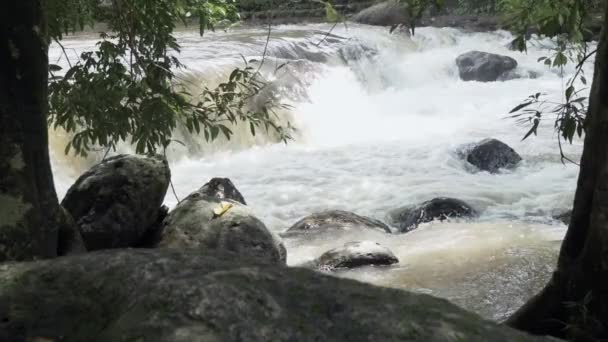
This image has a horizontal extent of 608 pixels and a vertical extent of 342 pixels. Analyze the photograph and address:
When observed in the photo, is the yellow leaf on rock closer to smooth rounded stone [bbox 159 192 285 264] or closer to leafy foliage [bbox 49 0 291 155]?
smooth rounded stone [bbox 159 192 285 264]

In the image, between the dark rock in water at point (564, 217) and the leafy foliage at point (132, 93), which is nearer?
the leafy foliage at point (132, 93)

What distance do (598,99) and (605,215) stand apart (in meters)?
0.46

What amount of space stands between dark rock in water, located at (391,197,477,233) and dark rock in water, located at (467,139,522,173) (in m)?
2.07

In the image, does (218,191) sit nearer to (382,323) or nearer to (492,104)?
(382,323)

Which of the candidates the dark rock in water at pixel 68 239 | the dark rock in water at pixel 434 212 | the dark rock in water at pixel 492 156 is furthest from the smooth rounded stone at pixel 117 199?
the dark rock in water at pixel 492 156

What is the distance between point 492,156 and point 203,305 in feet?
31.3

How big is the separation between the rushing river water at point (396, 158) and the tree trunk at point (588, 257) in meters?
2.40

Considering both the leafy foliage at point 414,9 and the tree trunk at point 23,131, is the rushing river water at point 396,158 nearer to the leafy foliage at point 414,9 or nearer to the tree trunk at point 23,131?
the leafy foliage at point 414,9

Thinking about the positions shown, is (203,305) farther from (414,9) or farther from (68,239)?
(68,239)

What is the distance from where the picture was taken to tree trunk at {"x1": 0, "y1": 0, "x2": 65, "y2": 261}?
8.57 feet

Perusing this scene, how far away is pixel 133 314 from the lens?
1.43 meters

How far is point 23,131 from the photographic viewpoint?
2.69m

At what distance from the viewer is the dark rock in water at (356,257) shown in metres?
6.44

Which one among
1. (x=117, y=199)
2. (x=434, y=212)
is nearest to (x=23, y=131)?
(x=117, y=199)
